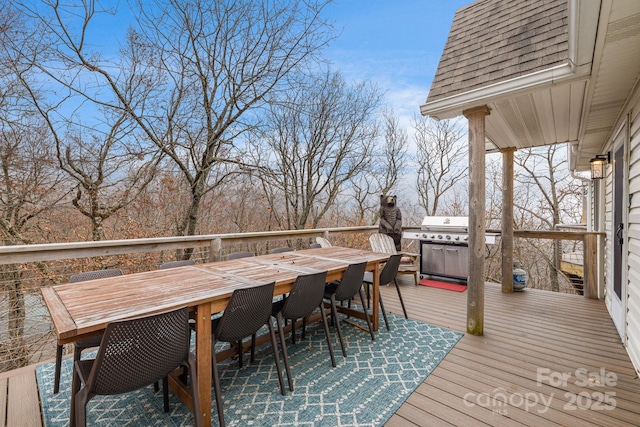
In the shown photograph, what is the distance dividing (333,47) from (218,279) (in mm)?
5412

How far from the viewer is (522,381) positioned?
7.47ft

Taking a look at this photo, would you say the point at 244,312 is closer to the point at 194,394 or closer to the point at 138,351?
the point at 194,394

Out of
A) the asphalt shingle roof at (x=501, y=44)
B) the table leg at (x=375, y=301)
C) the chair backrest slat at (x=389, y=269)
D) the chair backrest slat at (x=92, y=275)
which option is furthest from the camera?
the chair backrest slat at (x=389, y=269)

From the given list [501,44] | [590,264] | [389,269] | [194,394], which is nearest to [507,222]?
[590,264]

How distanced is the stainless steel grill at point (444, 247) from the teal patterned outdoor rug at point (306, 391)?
2341 millimetres

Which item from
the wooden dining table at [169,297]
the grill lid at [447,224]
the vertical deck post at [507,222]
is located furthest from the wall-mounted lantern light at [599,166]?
the wooden dining table at [169,297]

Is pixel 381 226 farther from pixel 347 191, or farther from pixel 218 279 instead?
pixel 347 191

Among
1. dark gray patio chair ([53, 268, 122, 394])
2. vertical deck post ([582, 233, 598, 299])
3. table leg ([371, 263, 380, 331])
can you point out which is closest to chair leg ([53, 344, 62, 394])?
dark gray patio chair ([53, 268, 122, 394])

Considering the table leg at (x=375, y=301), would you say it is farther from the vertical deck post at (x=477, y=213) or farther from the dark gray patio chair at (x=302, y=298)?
the vertical deck post at (x=477, y=213)

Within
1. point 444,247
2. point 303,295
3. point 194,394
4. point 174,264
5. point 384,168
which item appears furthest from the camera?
point 384,168

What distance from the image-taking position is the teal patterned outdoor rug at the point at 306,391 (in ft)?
6.20

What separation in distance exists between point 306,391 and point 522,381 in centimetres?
167

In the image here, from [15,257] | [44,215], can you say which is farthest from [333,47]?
[44,215]

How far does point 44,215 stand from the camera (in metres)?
5.73
